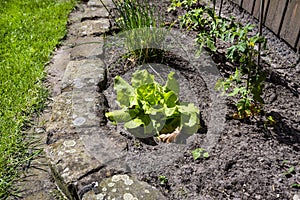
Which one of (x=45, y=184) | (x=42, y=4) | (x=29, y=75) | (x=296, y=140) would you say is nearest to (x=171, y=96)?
(x=296, y=140)

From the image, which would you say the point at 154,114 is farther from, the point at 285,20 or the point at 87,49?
the point at 285,20

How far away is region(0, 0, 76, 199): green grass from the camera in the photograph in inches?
77.4

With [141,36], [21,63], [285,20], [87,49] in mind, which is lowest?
[21,63]

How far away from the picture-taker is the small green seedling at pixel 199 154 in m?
1.66

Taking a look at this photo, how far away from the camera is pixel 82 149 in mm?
1675

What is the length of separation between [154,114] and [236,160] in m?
0.48

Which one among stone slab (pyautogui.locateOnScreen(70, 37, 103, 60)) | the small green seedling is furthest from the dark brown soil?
stone slab (pyautogui.locateOnScreen(70, 37, 103, 60))

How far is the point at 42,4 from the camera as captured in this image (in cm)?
375

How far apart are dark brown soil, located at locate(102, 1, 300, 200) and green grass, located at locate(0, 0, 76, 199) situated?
0.65 m

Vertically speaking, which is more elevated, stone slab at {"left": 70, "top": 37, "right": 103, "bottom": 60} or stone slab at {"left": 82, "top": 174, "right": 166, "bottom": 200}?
stone slab at {"left": 70, "top": 37, "right": 103, "bottom": 60}

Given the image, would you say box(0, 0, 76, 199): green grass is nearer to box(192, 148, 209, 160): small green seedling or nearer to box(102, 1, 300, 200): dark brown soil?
box(102, 1, 300, 200): dark brown soil

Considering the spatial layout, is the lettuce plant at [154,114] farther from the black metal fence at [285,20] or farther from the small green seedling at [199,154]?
the black metal fence at [285,20]

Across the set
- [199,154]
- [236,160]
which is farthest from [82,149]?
[236,160]

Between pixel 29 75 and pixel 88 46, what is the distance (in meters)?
0.50
